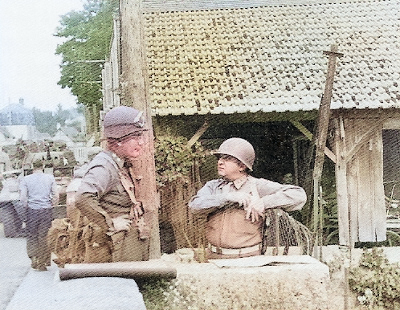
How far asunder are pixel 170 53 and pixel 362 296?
173 cm

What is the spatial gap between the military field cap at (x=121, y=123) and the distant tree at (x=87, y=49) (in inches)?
11.1

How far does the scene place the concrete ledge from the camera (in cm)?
170

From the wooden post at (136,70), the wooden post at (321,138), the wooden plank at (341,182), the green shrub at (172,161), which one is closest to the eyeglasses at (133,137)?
the wooden post at (136,70)

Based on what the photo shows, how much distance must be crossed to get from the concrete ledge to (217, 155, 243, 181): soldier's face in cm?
33

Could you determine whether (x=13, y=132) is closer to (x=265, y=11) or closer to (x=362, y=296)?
(x=362, y=296)

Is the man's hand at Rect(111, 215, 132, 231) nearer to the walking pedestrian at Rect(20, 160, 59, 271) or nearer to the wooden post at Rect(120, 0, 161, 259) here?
the wooden post at Rect(120, 0, 161, 259)

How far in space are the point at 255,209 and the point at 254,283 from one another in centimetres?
25

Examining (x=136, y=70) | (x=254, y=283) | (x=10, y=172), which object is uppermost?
(x=136, y=70)

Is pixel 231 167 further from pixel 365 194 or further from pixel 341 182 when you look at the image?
pixel 365 194

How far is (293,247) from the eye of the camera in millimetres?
2008

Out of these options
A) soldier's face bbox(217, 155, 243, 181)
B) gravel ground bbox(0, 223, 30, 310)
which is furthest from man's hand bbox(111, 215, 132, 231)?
gravel ground bbox(0, 223, 30, 310)

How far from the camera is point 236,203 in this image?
1851mm

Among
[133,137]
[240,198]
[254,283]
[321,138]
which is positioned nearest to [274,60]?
[321,138]

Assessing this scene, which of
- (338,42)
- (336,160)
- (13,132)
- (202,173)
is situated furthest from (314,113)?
(13,132)
